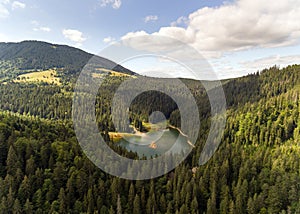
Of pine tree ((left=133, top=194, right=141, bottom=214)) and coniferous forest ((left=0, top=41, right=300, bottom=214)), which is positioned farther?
pine tree ((left=133, top=194, right=141, bottom=214))

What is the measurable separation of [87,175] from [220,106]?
111 metres

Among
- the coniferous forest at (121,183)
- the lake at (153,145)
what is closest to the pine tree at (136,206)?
the coniferous forest at (121,183)

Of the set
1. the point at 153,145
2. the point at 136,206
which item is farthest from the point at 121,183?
the point at 153,145

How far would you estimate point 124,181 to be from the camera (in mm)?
54688

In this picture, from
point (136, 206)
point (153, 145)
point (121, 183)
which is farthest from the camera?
point (153, 145)

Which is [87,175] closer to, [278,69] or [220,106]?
[220,106]

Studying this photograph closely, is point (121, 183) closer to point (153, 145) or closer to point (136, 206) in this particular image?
point (136, 206)

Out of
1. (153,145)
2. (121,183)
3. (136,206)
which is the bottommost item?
(136,206)

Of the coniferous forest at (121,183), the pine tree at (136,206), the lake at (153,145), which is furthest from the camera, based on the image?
the lake at (153,145)

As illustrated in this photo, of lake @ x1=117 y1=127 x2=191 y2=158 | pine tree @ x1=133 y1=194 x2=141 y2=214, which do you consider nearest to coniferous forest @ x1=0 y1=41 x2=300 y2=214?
pine tree @ x1=133 y1=194 x2=141 y2=214

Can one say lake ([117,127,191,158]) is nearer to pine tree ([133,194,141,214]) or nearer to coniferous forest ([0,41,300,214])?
coniferous forest ([0,41,300,214])

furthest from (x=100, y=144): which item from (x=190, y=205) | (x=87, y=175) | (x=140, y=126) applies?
(x=140, y=126)

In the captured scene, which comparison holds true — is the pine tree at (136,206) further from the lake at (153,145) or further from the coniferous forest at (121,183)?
the lake at (153,145)

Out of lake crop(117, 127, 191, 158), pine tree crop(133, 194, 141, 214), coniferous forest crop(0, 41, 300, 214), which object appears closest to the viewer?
coniferous forest crop(0, 41, 300, 214)
